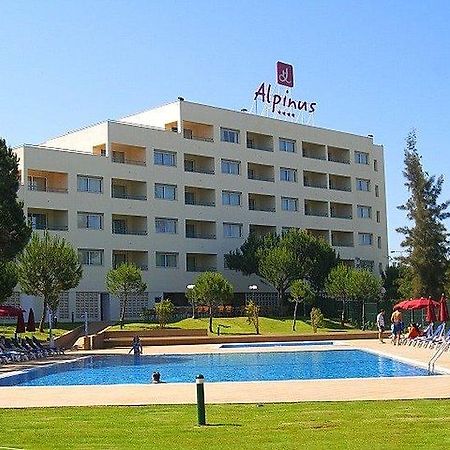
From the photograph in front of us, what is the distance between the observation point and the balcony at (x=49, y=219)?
193 feet

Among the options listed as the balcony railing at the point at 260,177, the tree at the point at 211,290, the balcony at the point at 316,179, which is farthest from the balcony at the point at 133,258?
the balcony at the point at 316,179

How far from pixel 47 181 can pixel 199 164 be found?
13.7m

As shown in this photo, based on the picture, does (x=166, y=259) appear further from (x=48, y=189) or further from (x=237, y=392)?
(x=237, y=392)

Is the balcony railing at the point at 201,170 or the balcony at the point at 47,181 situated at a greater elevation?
the balcony railing at the point at 201,170

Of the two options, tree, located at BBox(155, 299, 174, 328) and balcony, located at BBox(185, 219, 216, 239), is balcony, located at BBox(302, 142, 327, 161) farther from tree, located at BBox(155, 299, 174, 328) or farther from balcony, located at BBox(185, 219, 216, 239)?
tree, located at BBox(155, 299, 174, 328)

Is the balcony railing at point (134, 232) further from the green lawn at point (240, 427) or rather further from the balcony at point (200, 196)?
the green lawn at point (240, 427)

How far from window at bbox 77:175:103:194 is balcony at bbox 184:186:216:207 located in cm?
872

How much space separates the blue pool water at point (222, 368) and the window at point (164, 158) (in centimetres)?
3007

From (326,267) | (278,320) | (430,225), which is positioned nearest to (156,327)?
(278,320)

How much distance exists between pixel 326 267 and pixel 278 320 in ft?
30.9

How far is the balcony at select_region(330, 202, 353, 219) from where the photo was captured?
78438 mm

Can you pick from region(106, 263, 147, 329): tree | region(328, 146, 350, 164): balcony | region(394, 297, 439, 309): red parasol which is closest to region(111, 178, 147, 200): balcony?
region(106, 263, 147, 329): tree

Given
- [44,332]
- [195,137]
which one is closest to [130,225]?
[195,137]

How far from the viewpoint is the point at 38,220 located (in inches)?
2336
